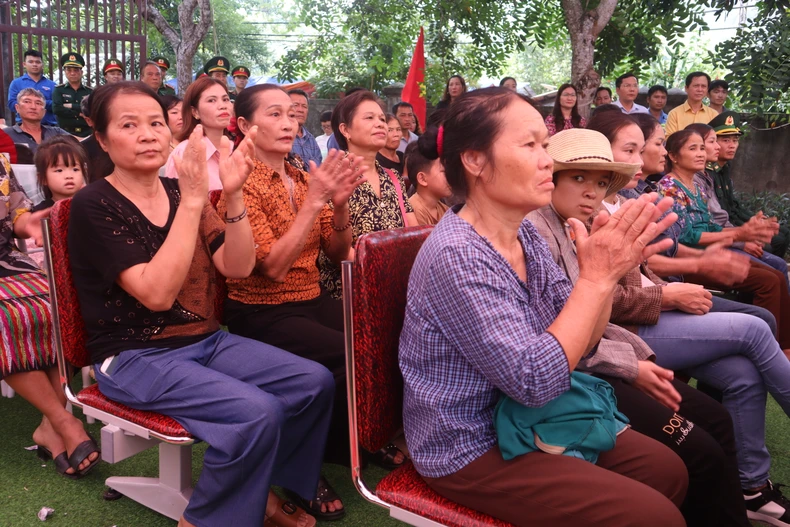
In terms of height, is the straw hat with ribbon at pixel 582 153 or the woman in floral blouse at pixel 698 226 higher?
the straw hat with ribbon at pixel 582 153

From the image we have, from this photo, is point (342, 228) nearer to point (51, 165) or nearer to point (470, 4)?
point (51, 165)

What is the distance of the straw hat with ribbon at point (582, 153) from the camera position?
7.48ft

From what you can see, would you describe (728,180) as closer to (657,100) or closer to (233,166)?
(657,100)

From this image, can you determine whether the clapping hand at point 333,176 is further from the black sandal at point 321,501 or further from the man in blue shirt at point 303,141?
the man in blue shirt at point 303,141

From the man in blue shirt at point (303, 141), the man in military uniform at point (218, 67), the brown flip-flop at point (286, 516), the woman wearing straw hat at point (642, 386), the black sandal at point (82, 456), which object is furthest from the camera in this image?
the man in military uniform at point (218, 67)

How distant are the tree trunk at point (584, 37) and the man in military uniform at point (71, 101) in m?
5.05

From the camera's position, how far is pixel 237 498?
1927mm

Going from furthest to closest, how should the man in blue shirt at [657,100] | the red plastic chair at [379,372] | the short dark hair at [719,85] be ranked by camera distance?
1. the man in blue shirt at [657,100]
2. the short dark hair at [719,85]
3. the red plastic chair at [379,372]

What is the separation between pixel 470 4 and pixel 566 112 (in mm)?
2262

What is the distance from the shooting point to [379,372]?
1715mm

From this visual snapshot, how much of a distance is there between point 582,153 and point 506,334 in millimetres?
1088

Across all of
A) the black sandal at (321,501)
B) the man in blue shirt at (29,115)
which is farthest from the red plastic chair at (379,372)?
the man in blue shirt at (29,115)

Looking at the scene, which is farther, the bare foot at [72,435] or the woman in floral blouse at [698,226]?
the woman in floral blouse at [698,226]

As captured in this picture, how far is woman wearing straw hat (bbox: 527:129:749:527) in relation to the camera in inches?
73.4
